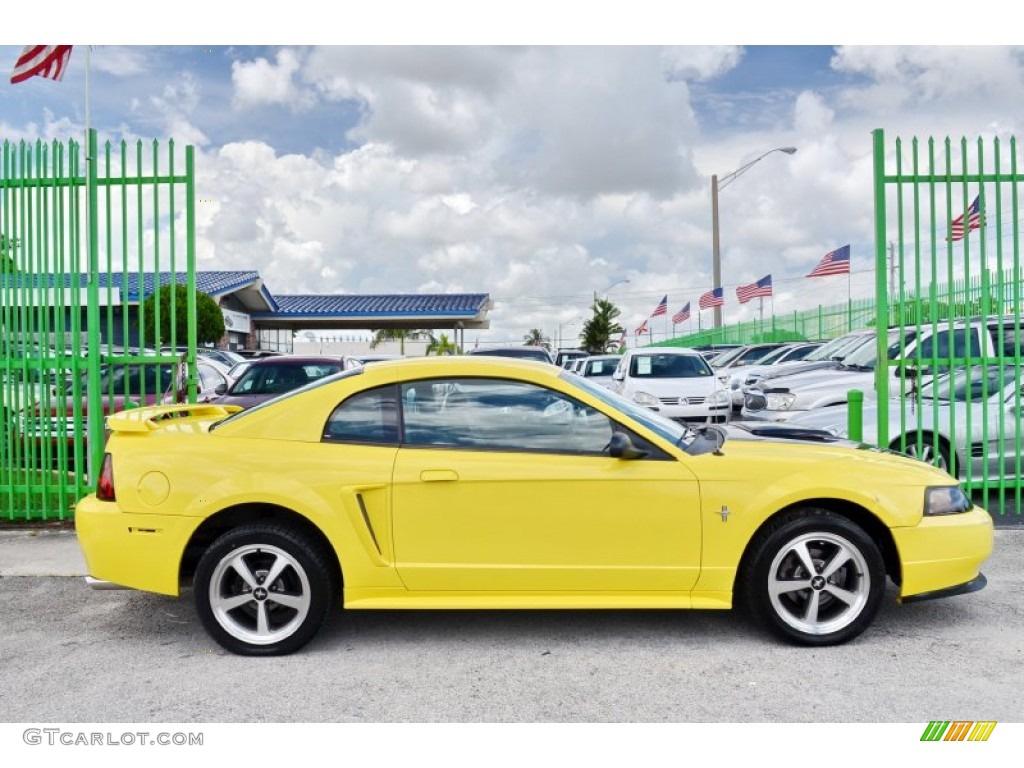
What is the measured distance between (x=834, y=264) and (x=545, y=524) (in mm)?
26375

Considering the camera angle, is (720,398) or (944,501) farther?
(720,398)

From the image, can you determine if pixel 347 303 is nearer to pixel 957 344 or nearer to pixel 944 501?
pixel 957 344

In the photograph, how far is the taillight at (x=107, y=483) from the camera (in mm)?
4480

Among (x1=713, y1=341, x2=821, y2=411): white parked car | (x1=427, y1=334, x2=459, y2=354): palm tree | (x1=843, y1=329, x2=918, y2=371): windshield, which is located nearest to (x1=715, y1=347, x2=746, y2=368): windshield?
(x1=713, y1=341, x2=821, y2=411): white parked car

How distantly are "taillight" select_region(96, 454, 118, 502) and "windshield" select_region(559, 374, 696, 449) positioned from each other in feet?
7.75

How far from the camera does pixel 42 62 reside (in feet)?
27.8

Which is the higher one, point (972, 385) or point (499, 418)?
point (972, 385)

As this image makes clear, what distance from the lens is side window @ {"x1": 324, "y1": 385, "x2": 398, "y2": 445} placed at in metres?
4.47

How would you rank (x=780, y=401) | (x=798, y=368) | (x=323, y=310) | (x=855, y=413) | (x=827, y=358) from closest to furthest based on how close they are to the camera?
(x=855, y=413) → (x=780, y=401) → (x=827, y=358) → (x=798, y=368) → (x=323, y=310)

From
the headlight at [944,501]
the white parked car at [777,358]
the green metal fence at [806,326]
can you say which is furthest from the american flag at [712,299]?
the headlight at [944,501]

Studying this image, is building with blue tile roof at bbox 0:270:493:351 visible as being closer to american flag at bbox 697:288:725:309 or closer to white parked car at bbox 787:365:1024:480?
american flag at bbox 697:288:725:309

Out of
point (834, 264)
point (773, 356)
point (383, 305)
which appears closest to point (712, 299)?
point (834, 264)

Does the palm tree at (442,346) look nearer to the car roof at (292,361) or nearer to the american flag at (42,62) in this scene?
the car roof at (292,361)

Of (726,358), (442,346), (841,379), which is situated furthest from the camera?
(442,346)
